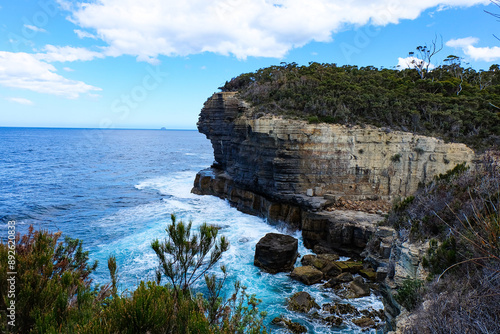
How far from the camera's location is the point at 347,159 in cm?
2419

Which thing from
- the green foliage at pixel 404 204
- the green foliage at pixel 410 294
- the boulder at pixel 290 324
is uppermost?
the green foliage at pixel 404 204

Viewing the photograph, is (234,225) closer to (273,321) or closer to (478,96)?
(273,321)

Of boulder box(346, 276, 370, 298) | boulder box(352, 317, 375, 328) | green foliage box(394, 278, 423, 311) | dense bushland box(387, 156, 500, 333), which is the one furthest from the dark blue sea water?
dense bushland box(387, 156, 500, 333)

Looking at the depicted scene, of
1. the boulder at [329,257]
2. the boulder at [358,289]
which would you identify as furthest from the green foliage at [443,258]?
the boulder at [329,257]

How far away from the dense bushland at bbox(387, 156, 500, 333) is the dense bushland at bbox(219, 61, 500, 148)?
16.0m

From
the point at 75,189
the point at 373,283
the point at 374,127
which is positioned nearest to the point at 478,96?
the point at 374,127

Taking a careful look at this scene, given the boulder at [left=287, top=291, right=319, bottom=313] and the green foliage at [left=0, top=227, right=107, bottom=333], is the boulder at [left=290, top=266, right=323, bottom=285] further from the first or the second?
the green foliage at [left=0, top=227, right=107, bottom=333]

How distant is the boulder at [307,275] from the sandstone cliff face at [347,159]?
736cm

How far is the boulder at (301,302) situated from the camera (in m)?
14.2

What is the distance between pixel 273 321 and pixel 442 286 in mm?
8982

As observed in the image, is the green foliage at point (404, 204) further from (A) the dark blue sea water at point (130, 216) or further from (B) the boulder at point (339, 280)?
(B) the boulder at point (339, 280)

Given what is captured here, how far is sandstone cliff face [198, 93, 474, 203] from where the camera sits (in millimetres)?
23828

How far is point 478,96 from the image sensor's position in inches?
1114

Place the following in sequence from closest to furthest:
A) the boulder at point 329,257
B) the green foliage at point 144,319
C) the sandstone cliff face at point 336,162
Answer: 1. the green foliage at point 144,319
2. the boulder at point 329,257
3. the sandstone cliff face at point 336,162
